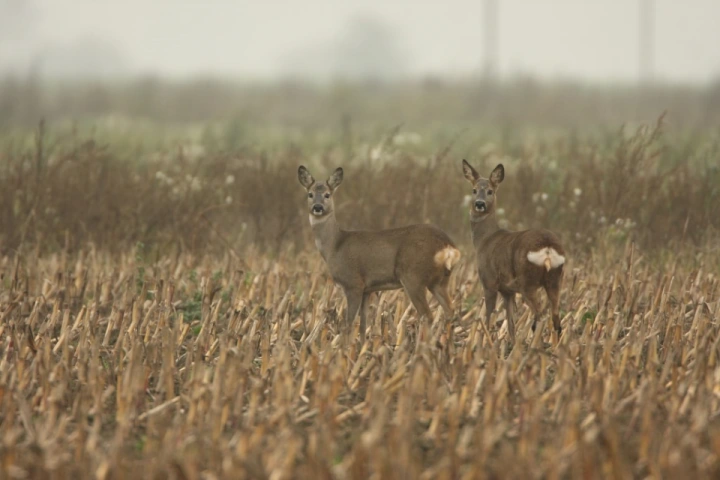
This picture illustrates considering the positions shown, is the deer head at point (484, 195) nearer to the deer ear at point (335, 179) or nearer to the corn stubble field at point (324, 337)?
the corn stubble field at point (324, 337)

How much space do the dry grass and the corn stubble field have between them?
21 mm

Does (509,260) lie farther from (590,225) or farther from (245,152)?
(245,152)

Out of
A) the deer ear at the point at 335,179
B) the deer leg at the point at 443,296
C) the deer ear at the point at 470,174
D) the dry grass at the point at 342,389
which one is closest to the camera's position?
the dry grass at the point at 342,389

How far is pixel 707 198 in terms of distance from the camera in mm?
13133

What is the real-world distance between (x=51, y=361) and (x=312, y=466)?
9.65 feet

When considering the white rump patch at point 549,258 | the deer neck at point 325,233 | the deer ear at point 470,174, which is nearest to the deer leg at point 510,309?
the white rump patch at point 549,258

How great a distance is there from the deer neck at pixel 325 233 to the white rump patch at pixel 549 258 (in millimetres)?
1747

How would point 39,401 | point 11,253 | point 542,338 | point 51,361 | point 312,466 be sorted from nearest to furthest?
point 312,466 < point 39,401 < point 51,361 < point 542,338 < point 11,253

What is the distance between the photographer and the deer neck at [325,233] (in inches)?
372

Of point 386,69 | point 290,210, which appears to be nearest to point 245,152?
point 290,210

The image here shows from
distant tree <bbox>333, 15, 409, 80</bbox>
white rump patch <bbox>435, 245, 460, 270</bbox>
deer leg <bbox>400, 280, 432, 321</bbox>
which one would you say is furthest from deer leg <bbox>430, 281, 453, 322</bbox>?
distant tree <bbox>333, 15, 409, 80</bbox>

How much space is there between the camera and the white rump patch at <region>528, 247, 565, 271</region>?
27.5 ft

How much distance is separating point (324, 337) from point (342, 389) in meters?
1.14

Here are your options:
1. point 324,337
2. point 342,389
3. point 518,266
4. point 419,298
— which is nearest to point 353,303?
point 419,298
